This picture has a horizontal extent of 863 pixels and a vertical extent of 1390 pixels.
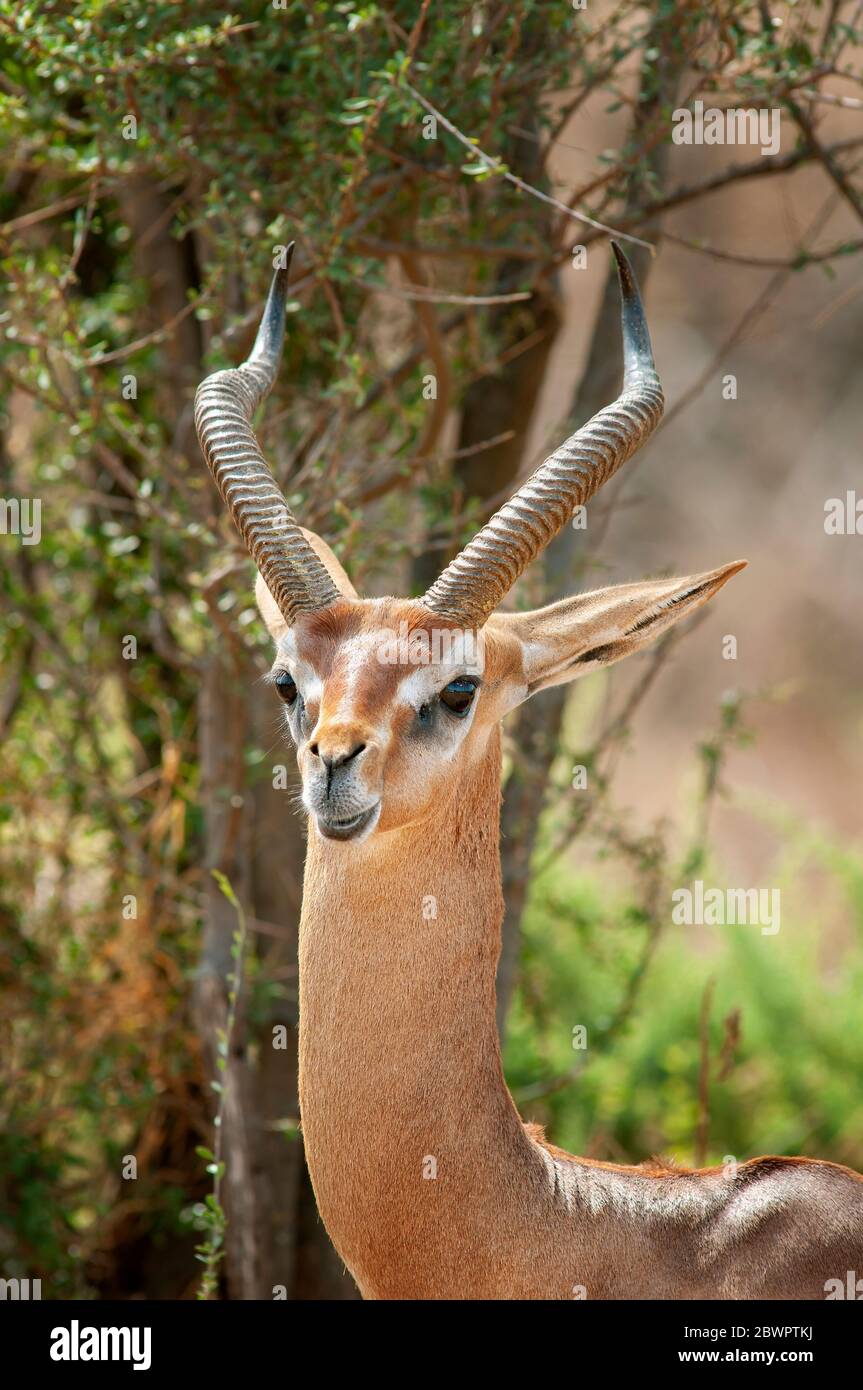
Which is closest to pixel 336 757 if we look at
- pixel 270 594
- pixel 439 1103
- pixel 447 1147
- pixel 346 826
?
pixel 346 826

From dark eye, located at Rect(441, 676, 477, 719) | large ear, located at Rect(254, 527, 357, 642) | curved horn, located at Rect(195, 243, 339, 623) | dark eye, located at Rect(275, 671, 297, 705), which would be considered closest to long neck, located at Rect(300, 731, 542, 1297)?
dark eye, located at Rect(441, 676, 477, 719)

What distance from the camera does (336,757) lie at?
4258 mm

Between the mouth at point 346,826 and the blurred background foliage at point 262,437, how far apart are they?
2.22 meters

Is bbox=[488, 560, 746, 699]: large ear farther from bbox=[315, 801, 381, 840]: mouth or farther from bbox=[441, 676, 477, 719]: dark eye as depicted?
bbox=[315, 801, 381, 840]: mouth

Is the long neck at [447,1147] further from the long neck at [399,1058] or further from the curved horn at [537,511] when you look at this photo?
the curved horn at [537,511]

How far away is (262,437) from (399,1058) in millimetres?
2993

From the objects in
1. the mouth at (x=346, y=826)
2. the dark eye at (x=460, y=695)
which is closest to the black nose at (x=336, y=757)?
the mouth at (x=346, y=826)

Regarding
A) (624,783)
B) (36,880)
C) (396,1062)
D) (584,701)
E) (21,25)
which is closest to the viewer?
(396,1062)

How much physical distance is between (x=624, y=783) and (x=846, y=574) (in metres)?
4.59

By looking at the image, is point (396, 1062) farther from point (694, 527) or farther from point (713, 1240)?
point (694, 527)

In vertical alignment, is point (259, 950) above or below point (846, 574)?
below

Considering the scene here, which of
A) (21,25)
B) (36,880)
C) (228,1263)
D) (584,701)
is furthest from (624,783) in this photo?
(21,25)

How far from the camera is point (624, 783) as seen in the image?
18.8m

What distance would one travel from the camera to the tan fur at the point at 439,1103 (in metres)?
4.64
